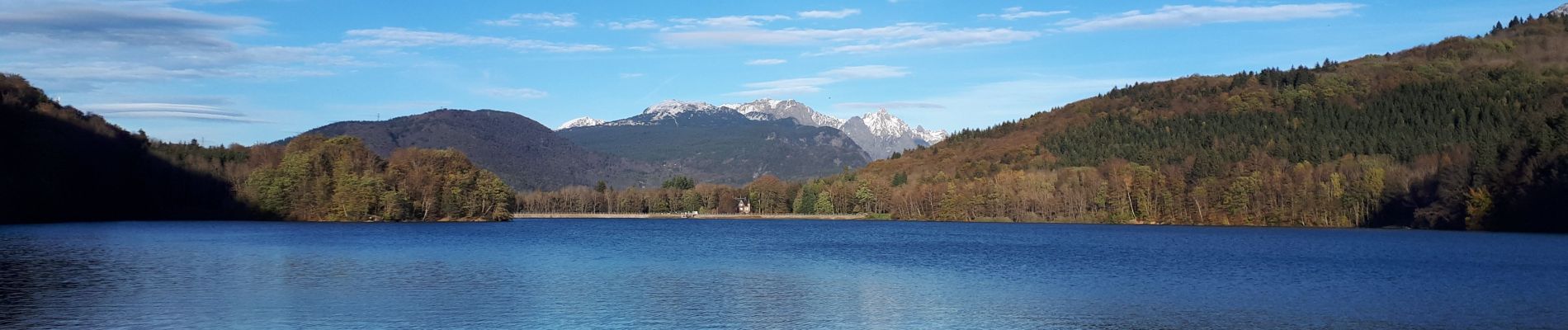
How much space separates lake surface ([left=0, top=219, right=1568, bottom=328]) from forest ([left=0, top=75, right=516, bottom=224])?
113 feet

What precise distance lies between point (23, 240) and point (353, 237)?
18318mm

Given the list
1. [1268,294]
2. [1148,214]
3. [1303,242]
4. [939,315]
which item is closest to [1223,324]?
[939,315]

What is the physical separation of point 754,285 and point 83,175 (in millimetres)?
93844

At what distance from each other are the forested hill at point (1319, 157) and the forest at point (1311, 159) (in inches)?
8.8

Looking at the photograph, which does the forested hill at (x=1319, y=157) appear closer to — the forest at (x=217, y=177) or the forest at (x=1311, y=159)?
the forest at (x=1311, y=159)

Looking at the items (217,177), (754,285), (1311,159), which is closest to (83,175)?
(217,177)

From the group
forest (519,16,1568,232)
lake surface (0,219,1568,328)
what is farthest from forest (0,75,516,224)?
forest (519,16,1568,232)

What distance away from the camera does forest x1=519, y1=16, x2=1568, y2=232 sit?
101812 millimetres

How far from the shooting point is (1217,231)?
105 m

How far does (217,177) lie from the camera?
424 ft

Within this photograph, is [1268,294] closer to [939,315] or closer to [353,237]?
[939,315]

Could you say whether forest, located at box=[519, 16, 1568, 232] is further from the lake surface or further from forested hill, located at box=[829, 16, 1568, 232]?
the lake surface

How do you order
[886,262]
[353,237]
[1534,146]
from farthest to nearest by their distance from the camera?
[1534,146]
[353,237]
[886,262]

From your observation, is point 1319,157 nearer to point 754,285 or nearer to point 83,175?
point 754,285
